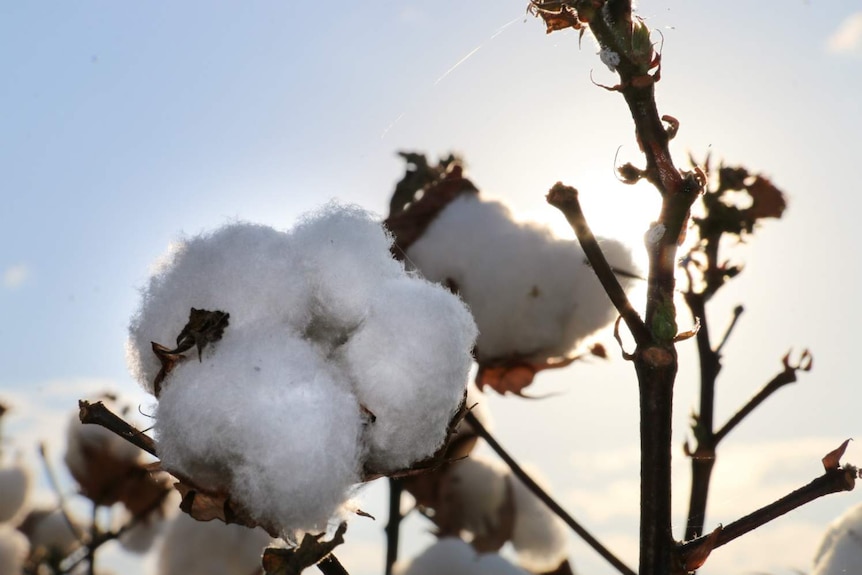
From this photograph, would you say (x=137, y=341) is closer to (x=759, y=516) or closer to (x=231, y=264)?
(x=231, y=264)

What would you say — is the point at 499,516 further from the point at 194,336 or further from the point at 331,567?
the point at 194,336

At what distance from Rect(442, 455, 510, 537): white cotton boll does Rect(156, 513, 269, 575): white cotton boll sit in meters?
0.43

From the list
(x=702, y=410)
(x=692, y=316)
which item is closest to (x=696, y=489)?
(x=702, y=410)

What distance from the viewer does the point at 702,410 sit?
1.28 metres

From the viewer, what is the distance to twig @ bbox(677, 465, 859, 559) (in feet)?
2.61

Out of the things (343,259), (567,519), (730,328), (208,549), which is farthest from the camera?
(208,549)

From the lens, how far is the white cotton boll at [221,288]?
0.71 meters

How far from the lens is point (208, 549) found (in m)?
2.05

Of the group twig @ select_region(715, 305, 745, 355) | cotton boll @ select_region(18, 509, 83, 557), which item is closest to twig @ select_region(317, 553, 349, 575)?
twig @ select_region(715, 305, 745, 355)

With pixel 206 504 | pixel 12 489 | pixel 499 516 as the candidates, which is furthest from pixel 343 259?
pixel 12 489

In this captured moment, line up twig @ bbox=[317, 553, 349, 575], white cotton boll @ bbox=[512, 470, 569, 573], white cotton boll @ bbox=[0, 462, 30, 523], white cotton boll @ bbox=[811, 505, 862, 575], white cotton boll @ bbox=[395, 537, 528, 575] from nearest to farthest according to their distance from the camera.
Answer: twig @ bbox=[317, 553, 349, 575], white cotton boll @ bbox=[811, 505, 862, 575], white cotton boll @ bbox=[395, 537, 528, 575], white cotton boll @ bbox=[512, 470, 569, 573], white cotton boll @ bbox=[0, 462, 30, 523]

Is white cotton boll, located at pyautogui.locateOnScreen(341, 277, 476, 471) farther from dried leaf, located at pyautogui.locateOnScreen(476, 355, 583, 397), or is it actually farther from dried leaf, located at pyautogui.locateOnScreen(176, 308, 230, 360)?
dried leaf, located at pyautogui.locateOnScreen(476, 355, 583, 397)

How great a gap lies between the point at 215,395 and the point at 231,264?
0.12 metres

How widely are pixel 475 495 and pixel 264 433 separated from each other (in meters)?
1.64
